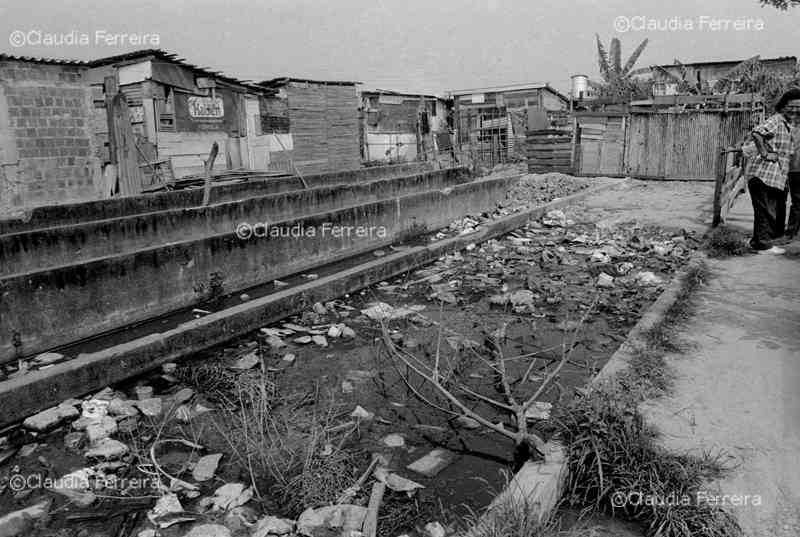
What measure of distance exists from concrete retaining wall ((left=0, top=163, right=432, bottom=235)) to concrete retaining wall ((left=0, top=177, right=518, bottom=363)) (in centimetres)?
301

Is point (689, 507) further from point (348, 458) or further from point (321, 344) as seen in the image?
point (321, 344)

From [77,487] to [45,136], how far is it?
11.3 m

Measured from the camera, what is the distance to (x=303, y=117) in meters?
19.8

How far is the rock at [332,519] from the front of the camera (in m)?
2.65

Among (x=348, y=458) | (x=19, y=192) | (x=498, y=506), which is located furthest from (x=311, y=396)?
(x=19, y=192)

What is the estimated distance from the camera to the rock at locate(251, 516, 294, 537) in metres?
2.65

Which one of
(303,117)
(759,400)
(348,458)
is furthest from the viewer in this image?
(303,117)

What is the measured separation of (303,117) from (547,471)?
18546 mm

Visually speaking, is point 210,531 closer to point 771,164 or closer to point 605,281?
point 605,281

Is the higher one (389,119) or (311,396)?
(389,119)

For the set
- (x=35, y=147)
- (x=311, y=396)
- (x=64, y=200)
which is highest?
(x=35, y=147)

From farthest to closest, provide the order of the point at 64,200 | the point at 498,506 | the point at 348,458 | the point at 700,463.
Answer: the point at 64,200 → the point at 348,458 → the point at 700,463 → the point at 498,506

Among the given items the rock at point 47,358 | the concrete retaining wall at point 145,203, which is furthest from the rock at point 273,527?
the concrete retaining wall at point 145,203

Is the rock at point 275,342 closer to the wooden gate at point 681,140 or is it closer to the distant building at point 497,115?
the wooden gate at point 681,140
